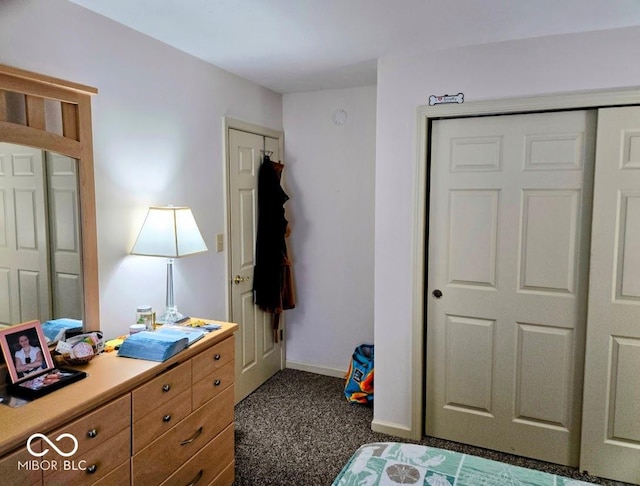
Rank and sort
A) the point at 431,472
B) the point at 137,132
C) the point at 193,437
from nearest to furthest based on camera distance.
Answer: the point at 431,472
the point at 193,437
the point at 137,132

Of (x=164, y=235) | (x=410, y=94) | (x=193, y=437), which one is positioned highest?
(x=410, y=94)

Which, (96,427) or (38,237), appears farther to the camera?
(38,237)

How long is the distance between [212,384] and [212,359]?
120mm

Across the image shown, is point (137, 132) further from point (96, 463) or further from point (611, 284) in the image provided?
point (611, 284)

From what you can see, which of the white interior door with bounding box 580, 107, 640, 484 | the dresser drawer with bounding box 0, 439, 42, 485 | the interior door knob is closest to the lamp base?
the interior door knob

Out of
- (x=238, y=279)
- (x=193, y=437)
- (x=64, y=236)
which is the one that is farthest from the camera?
(x=238, y=279)

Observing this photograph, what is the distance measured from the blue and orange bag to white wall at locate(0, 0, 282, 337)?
1.02 m

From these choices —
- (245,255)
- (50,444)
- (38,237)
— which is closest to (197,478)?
(50,444)

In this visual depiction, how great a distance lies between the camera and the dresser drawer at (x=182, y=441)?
175 cm

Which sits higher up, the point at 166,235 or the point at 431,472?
the point at 166,235

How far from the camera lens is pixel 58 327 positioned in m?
1.89

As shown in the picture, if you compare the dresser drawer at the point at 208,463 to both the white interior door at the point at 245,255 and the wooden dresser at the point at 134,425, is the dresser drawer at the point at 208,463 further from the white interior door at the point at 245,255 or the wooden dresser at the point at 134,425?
the white interior door at the point at 245,255

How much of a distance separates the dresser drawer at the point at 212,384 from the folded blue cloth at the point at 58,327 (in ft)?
1.90

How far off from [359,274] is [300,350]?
857 mm
